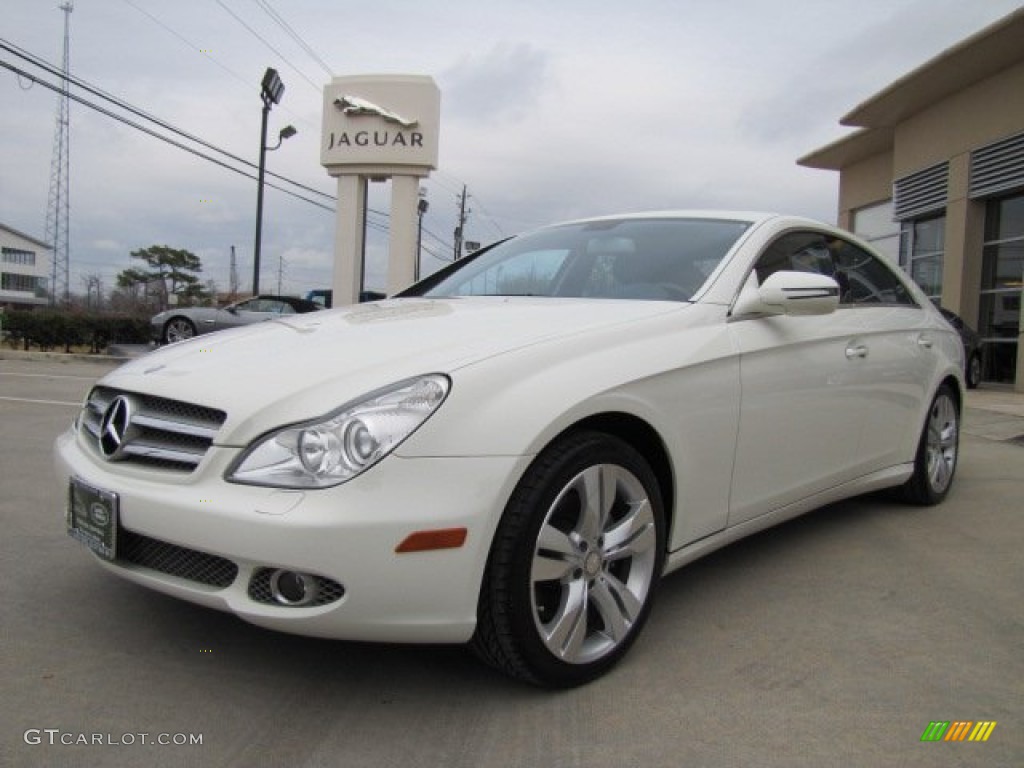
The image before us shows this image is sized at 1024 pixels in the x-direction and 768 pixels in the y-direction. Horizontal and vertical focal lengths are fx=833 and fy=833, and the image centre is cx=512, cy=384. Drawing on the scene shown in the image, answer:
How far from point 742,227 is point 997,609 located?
1.70 m

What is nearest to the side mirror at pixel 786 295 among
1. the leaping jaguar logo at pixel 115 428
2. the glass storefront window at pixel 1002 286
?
the leaping jaguar logo at pixel 115 428

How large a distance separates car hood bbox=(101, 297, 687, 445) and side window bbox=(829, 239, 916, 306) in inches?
54.9

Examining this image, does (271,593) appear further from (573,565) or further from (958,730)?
(958,730)

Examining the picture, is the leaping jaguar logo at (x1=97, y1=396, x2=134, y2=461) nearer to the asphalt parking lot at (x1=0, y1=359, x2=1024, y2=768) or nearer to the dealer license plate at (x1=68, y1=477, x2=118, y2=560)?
the dealer license plate at (x1=68, y1=477, x2=118, y2=560)

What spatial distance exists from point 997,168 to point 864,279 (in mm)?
12206

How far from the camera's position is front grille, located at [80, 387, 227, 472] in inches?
85.6

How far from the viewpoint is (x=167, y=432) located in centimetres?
227

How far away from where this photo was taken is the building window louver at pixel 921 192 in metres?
15.6

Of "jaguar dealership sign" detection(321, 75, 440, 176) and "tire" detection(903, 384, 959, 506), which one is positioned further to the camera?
"jaguar dealership sign" detection(321, 75, 440, 176)

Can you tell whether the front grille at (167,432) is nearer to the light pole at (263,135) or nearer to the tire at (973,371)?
the tire at (973,371)

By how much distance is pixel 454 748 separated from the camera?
203cm

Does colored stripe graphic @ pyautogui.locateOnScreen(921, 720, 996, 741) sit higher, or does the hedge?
the hedge

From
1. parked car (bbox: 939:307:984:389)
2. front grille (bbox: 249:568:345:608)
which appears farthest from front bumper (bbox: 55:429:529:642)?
parked car (bbox: 939:307:984:389)

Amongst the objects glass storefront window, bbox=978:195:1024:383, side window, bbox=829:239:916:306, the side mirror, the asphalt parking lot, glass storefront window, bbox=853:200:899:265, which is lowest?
the asphalt parking lot
